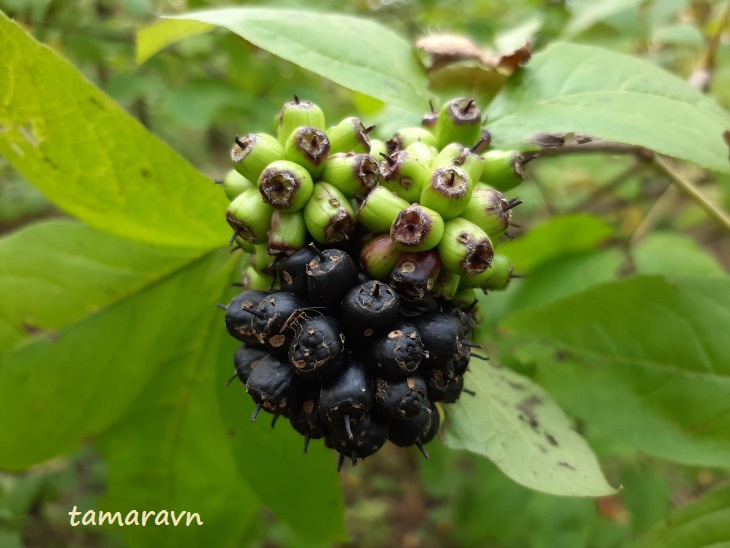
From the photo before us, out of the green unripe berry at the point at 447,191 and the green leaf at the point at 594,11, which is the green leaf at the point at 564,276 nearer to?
the green leaf at the point at 594,11

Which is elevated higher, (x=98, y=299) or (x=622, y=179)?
(x=622, y=179)

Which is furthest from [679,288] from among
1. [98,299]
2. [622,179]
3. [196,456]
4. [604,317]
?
[622,179]

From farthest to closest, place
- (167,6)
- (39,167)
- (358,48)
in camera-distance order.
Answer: (167,6) → (358,48) → (39,167)

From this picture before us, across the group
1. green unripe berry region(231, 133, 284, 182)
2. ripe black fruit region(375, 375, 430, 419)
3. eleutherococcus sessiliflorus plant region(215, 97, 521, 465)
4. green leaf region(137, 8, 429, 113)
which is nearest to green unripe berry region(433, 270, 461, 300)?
eleutherococcus sessiliflorus plant region(215, 97, 521, 465)

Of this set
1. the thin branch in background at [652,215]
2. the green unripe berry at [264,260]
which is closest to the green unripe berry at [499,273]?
the green unripe berry at [264,260]

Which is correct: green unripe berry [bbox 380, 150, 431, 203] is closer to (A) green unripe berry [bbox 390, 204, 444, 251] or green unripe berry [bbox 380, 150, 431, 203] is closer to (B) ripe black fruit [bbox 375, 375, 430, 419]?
(A) green unripe berry [bbox 390, 204, 444, 251]

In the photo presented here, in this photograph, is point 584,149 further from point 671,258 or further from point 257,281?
point 671,258

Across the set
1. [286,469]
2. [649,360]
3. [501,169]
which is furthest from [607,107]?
[286,469]

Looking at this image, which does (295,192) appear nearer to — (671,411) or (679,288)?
(679,288)
